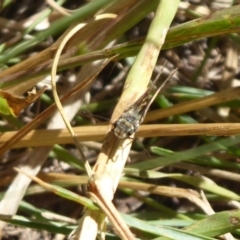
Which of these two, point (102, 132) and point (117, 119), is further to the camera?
point (102, 132)

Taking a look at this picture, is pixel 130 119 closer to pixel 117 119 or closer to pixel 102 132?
pixel 117 119

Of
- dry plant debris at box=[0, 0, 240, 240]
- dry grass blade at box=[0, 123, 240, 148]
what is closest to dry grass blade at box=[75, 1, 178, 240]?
dry plant debris at box=[0, 0, 240, 240]

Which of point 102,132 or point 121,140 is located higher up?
point 102,132

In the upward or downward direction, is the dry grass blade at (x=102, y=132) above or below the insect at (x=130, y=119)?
above

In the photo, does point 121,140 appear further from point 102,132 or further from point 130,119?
point 102,132

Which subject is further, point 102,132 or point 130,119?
point 102,132

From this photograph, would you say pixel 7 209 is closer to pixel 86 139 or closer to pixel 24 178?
pixel 24 178

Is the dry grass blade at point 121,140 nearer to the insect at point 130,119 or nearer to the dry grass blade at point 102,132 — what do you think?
the insect at point 130,119

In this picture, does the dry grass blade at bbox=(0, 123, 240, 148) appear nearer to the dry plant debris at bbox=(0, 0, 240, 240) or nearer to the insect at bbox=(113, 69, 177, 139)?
the dry plant debris at bbox=(0, 0, 240, 240)

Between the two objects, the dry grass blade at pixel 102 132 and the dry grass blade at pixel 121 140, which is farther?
the dry grass blade at pixel 102 132

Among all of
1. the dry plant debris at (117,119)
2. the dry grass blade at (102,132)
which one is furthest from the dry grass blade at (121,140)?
the dry grass blade at (102,132)

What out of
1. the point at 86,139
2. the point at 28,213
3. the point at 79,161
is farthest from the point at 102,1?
the point at 28,213

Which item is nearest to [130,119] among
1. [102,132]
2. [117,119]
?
[117,119]
